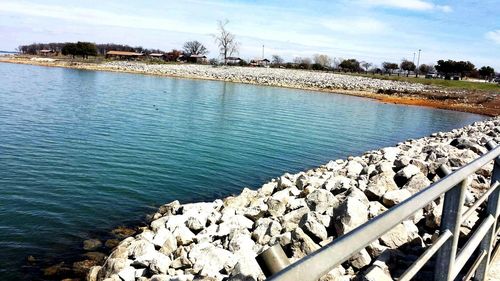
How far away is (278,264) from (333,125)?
28473mm

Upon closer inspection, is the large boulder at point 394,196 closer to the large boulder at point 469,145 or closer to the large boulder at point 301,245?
the large boulder at point 301,245

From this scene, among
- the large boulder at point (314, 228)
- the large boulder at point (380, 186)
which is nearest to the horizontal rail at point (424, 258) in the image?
the large boulder at point (314, 228)

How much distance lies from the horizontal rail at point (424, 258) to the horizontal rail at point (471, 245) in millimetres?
399

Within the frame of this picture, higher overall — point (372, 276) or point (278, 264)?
point (278, 264)

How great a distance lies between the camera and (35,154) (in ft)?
49.8

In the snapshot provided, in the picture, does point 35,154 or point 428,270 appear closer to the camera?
point 428,270

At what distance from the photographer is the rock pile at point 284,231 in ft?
19.6

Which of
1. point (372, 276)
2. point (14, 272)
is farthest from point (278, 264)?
point (14, 272)

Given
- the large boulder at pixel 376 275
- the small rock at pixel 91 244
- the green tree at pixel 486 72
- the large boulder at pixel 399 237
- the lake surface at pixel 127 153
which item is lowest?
the small rock at pixel 91 244

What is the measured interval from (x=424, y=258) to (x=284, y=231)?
5.77 meters

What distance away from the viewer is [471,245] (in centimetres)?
323

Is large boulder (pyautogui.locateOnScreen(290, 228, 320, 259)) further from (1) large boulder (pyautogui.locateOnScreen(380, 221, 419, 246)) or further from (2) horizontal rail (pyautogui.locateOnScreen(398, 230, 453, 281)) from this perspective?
(2) horizontal rail (pyautogui.locateOnScreen(398, 230, 453, 281))

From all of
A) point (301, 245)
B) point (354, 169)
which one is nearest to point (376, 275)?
point (301, 245)

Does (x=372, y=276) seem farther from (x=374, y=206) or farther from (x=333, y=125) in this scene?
(x=333, y=125)
